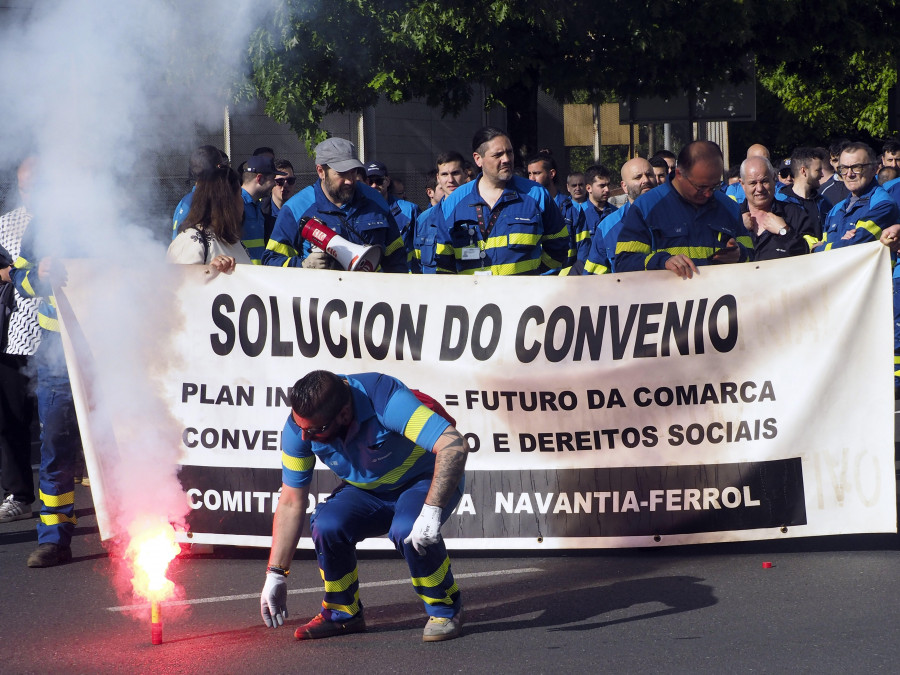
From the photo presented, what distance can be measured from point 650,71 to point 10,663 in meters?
13.3

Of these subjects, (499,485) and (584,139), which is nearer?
(499,485)

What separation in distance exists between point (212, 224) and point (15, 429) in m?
2.19

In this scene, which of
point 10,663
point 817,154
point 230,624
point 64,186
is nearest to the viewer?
point 10,663

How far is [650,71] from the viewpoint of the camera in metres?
16.4

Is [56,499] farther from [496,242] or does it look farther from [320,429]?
[496,242]

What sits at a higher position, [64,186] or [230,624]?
[64,186]

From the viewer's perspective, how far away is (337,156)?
22.4 ft

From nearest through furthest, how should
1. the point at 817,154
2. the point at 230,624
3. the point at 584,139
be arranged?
the point at 230,624, the point at 817,154, the point at 584,139

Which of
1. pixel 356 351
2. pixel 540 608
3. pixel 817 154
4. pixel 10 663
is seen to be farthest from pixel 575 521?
pixel 817 154

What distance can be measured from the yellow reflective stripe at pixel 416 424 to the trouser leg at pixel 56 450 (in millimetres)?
2366

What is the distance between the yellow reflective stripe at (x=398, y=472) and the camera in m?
4.99

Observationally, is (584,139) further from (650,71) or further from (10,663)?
(10,663)

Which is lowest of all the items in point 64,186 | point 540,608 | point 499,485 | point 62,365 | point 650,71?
point 540,608

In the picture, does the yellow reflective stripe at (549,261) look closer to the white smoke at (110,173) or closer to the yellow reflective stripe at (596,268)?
the yellow reflective stripe at (596,268)
